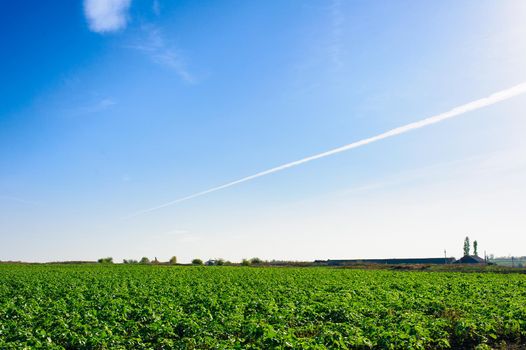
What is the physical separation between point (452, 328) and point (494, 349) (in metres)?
1.75

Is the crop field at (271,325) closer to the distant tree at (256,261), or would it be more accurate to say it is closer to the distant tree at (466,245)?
the distant tree at (256,261)

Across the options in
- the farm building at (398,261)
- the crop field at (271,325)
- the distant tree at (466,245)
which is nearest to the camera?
the crop field at (271,325)

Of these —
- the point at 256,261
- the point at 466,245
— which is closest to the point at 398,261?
the point at 466,245

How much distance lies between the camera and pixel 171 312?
1577cm

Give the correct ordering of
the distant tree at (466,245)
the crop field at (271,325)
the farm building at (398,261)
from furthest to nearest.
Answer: the distant tree at (466,245) < the farm building at (398,261) < the crop field at (271,325)

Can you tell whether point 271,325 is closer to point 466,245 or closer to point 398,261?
point 398,261

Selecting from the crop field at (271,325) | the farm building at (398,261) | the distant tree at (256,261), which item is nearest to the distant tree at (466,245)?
the farm building at (398,261)

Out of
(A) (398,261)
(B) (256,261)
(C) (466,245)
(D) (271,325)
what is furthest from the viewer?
(C) (466,245)

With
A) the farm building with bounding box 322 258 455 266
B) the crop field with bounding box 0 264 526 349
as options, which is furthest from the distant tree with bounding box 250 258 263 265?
the crop field with bounding box 0 264 526 349

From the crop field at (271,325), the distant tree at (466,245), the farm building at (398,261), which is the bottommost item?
the farm building at (398,261)

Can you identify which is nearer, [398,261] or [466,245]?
[398,261]

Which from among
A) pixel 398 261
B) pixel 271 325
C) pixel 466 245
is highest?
pixel 271 325

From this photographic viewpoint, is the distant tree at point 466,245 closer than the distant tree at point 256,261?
No

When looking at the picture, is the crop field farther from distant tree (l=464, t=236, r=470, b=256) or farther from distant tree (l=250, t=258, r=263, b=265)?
distant tree (l=464, t=236, r=470, b=256)
